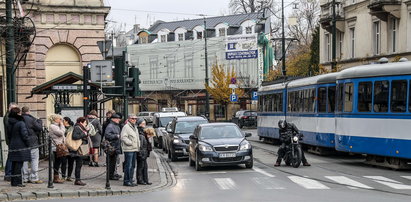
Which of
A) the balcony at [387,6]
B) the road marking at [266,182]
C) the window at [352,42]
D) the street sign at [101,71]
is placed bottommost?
the road marking at [266,182]

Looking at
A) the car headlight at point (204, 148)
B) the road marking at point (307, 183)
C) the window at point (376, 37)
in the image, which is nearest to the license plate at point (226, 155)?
the car headlight at point (204, 148)

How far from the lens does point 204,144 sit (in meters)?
20.8

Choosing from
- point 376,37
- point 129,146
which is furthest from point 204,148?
point 376,37

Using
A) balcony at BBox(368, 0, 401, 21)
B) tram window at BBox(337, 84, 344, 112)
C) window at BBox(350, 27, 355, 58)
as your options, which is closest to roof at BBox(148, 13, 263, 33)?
window at BBox(350, 27, 355, 58)

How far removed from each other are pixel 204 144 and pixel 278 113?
473 inches

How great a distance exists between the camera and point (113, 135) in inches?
681

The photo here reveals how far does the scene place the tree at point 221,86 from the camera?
68938 mm

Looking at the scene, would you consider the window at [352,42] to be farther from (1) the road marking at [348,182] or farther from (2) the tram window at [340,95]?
(1) the road marking at [348,182]

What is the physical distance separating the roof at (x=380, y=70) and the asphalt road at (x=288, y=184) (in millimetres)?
2741

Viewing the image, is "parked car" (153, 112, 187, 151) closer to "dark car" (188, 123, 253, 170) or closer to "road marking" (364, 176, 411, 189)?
"dark car" (188, 123, 253, 170)

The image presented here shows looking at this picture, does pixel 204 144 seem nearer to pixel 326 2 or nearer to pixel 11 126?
pixel 11 126

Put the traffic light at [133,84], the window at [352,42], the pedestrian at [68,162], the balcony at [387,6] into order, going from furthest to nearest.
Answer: the window at [352,42] → the balcony at [387,6] → the traffic light at [133,84] → the pedestrian at [68,162]

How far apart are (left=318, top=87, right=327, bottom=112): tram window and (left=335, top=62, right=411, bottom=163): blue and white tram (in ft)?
9.10

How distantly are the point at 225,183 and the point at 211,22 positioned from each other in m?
65.8
